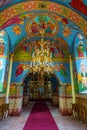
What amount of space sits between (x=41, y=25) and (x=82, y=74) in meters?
5.25

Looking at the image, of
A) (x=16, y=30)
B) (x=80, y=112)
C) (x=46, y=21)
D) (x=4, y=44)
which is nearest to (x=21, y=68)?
(x=4, y=44)

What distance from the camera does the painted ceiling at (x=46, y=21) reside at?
708cm

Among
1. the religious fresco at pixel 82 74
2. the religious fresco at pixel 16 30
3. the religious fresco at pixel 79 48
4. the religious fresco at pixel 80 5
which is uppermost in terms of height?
the religious fresco at pixel 16 30

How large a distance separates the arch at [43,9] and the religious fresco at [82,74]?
3.81 metres

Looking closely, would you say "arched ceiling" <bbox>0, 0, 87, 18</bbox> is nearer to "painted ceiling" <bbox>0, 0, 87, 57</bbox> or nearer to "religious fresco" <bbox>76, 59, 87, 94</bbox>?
"painted ceiling" <bbox>0, 0, 87, 57</bbox>

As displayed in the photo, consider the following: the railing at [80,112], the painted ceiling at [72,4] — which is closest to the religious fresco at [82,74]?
the railing at [80,112]

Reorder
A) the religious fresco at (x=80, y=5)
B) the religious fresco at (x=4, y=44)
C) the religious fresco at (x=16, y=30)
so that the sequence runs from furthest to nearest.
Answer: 1. the religious fresco at (x=4, y=44)
2. the religious fresco at (x=16, y=30)
3. the religious fresco at (x=80, y=5)

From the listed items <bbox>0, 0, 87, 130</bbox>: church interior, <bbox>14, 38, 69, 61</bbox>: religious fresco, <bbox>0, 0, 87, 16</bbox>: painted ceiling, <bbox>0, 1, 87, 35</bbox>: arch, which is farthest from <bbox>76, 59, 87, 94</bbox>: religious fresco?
<bbox>0, 0, 87, 16</bbox>: painted ceiling

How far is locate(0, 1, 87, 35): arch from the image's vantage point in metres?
7.24

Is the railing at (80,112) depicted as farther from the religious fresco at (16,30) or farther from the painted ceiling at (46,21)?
the religious fresco at (16,30)

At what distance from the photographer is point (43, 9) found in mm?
7883

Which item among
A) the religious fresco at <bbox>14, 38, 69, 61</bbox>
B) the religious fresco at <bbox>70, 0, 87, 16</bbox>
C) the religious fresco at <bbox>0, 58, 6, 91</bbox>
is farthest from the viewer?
the religious fresco at <bbox>14, 38, 69, 61</bbox>

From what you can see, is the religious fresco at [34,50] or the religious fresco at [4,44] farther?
the religious fresco at [34,50]

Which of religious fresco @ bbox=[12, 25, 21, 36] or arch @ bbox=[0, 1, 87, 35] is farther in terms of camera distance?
religious fresco @ bbox=[12, 25, 21, 36]
